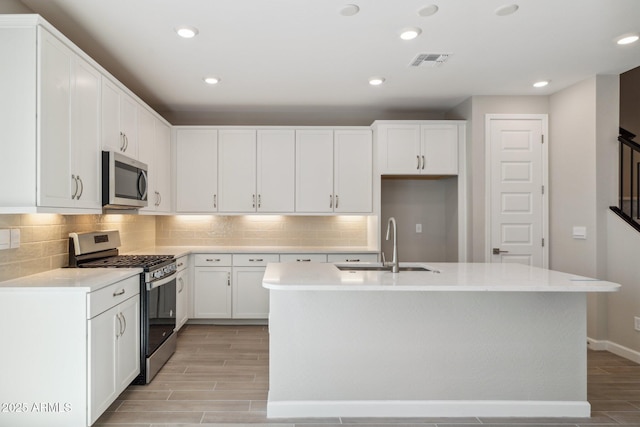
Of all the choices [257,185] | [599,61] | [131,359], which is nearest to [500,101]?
[599,61]

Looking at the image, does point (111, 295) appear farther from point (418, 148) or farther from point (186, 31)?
point (418, 148)

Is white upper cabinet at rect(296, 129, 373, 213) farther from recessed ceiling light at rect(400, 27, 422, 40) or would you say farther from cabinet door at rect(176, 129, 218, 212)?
recessed ceiling light at rect(400, 27, 422, 40)

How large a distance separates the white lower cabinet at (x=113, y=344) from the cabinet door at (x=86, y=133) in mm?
675

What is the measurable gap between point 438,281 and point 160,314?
7.59ft

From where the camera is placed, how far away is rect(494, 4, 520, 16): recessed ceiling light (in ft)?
8.59

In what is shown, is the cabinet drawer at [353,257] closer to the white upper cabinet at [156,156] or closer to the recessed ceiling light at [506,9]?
the white upper cabinet at [156,156]

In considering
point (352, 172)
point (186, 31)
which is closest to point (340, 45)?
point (186, 31)

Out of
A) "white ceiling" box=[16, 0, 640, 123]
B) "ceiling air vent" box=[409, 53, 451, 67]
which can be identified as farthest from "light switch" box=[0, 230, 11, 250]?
"ceiling air vent" box=[409, 53, 451, 67]

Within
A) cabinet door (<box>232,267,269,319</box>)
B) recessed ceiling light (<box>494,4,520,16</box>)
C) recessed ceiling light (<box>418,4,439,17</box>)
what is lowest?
cabinet door (<box>232,267,269,319</box>)

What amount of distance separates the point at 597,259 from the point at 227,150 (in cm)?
414

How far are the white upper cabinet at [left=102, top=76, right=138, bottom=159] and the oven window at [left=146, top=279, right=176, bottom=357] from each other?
1.22m

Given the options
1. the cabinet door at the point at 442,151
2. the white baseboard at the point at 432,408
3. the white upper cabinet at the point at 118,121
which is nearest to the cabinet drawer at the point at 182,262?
the white upper cabinet at the point at 118,121

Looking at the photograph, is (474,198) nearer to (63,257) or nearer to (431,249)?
(431,249)

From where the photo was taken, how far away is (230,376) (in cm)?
329
